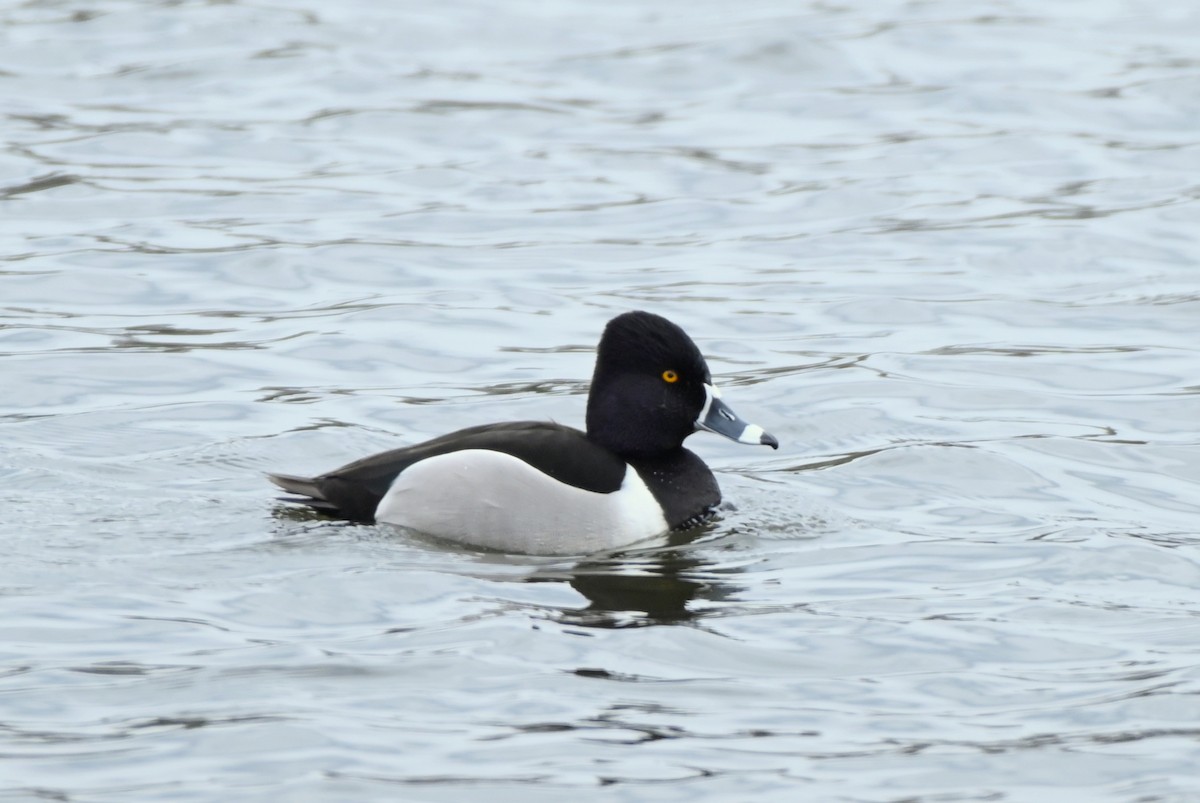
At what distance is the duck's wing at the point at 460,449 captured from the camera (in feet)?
27.5

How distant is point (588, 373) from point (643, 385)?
279cm

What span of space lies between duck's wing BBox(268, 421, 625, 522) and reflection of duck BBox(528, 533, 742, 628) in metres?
0.40

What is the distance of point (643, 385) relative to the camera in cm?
872

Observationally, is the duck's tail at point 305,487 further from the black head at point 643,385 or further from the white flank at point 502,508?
the black head at point 643,385

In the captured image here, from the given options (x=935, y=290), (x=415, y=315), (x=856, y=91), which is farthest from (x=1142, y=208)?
(x=415, y=315)

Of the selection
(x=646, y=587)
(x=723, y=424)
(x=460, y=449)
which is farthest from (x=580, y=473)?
(x=723, y=424)

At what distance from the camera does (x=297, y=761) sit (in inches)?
235

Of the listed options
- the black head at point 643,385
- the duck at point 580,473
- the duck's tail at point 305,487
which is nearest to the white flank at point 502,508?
the duck at point 580,473

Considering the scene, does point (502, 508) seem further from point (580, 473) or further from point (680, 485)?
point (680, 485)

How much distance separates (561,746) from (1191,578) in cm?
311

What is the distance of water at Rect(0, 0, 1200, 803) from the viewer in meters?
6.29

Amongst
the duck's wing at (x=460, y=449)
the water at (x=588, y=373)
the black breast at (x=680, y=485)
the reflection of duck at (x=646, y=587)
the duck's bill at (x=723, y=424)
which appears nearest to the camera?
the water at (x=588, y=373)

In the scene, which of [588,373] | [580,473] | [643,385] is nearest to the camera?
[580,473]

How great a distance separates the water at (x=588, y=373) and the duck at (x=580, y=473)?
165mm
